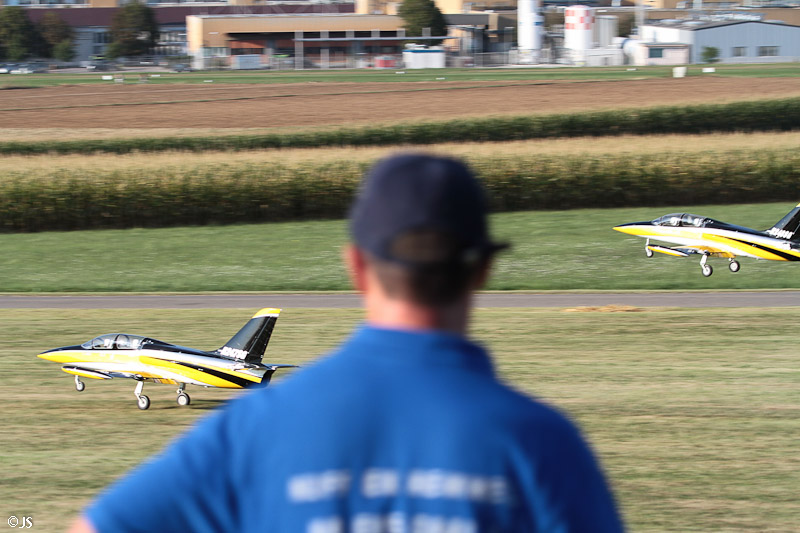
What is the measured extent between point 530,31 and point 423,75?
28.2 m

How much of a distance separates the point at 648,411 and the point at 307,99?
2843 inches

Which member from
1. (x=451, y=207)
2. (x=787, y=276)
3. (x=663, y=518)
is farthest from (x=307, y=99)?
(x=451, y=207)

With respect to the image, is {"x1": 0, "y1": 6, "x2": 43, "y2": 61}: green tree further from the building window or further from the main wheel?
the main wheel

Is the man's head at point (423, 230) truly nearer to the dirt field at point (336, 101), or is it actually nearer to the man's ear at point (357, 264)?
the man's ear at point (357, 264)

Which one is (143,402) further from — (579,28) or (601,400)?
(579,28)

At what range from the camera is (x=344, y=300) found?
26938 millimetres

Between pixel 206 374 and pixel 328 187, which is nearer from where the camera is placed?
pixel 206 374

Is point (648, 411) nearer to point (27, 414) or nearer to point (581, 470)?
point (27, 414)

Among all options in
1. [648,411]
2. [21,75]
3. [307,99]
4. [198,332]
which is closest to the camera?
[648,411]

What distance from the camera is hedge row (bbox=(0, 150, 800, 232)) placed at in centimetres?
4244

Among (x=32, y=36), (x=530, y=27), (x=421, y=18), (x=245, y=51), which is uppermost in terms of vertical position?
(x=421, y=18)

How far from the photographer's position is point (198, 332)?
21391 millimetres

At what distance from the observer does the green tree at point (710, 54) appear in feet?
380

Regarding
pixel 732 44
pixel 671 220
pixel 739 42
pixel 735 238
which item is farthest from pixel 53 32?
pixel 735 238
